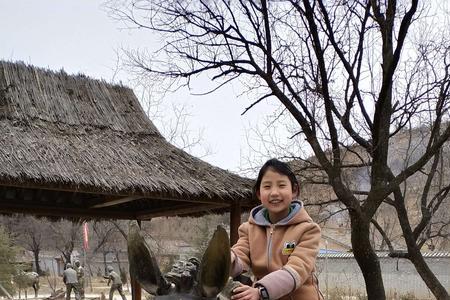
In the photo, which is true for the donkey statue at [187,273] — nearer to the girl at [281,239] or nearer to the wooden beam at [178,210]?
the girl at [281,239]

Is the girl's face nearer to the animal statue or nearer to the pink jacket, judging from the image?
the pink jacket

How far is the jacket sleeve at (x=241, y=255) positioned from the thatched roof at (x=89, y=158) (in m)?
5.44

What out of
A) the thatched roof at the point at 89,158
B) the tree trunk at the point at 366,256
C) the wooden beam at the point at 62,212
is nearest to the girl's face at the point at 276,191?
the thatched roof at the point at 89,158

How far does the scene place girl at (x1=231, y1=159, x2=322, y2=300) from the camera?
2275mm

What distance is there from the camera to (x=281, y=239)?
2363 mm

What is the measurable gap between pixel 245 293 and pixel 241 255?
0.46 metres

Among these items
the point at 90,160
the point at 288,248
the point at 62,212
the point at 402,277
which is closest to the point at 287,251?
the point at 288,248

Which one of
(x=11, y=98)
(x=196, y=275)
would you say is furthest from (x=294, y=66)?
(x=196, y=275)

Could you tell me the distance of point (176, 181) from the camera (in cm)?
871

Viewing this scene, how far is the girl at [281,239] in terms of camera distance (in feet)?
7.47

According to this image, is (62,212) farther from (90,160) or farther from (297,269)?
(297,269)

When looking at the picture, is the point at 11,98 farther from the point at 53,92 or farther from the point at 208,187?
the point at 208,187

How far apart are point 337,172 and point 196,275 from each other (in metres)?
6.52

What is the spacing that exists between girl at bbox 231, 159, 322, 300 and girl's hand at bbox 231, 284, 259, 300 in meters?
0.21
